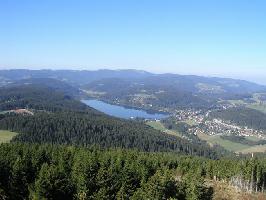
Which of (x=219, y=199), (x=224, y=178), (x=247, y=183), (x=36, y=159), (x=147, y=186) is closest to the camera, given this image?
(x=147, y=186)

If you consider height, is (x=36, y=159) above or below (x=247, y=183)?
above

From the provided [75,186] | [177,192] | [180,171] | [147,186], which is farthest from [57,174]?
[180,171]

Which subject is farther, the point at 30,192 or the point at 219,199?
the point at 219,199

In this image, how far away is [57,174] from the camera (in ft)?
254

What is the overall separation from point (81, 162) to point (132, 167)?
1182 centimetres

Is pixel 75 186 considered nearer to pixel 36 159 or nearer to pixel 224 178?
pixel 36 159

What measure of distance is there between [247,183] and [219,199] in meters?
18.9

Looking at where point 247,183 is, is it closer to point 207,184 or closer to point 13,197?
point 207,184

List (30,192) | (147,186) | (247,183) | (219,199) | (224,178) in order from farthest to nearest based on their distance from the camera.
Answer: (224,178), (247,183), (219,199), (147,186), (30,192)

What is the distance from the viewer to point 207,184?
3912 inches

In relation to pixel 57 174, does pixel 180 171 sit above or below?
below

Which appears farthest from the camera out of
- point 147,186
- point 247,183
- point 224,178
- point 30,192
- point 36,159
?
point 224,178

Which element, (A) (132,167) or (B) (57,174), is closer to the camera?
(B) (57,174)

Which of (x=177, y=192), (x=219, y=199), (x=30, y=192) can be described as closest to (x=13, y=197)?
(x=30, y=192)
